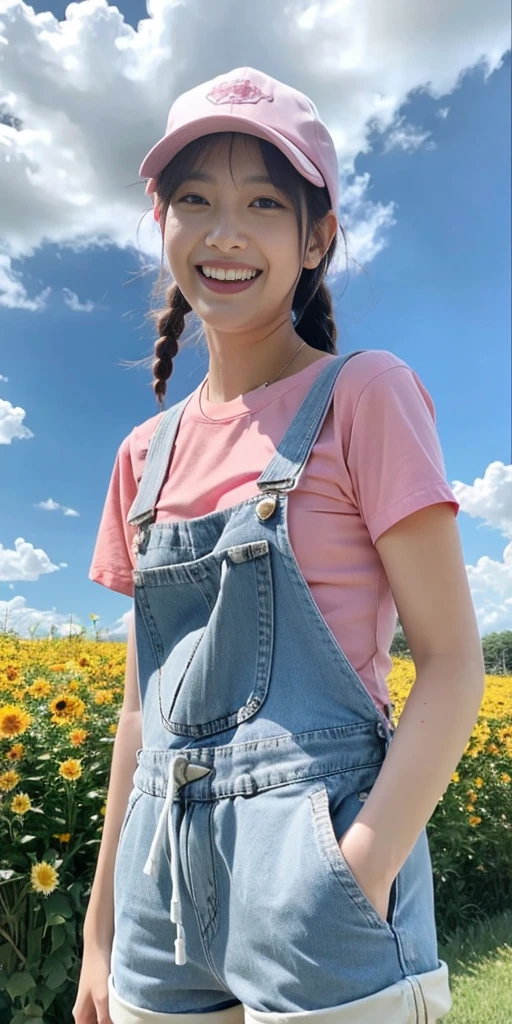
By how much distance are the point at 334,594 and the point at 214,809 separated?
24cm

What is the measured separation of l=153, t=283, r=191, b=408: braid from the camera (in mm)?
1278

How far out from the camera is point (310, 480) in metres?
0.84

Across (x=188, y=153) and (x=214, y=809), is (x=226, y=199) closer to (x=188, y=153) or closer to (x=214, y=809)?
(x=188, y=153)

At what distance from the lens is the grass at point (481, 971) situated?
2170 mm

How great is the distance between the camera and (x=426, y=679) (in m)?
0.77

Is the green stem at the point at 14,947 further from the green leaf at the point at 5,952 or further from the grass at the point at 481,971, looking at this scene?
the grass at the point at 481,971

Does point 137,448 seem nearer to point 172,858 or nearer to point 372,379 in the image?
point 372,379

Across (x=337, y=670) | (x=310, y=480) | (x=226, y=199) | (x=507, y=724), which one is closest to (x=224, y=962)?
(x=337, y=670)

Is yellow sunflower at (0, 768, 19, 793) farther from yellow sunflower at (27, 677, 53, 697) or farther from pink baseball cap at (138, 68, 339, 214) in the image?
pink baseball cap at (138, 68, 339, 214)

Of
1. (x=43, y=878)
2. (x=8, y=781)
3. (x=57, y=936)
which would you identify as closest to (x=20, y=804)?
(x=8, y=781)

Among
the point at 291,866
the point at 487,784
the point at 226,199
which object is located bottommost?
the point at 487,784

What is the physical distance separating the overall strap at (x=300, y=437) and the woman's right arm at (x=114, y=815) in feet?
1.05

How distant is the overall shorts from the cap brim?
0.25m

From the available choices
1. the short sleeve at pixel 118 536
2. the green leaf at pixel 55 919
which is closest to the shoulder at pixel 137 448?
the short sleeve at pixel 118 536
